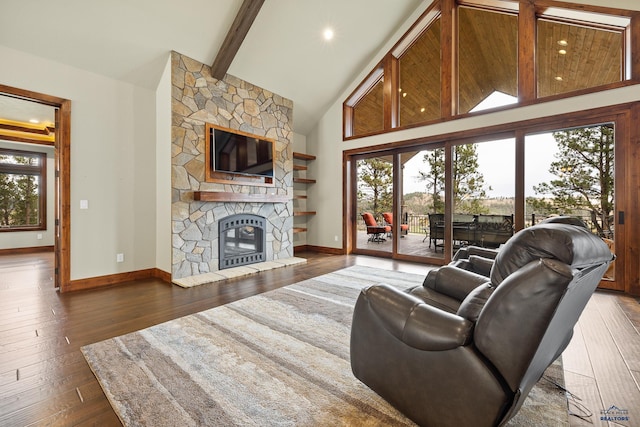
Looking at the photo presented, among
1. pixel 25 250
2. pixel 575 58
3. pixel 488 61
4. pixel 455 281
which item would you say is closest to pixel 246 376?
pixel 455 281

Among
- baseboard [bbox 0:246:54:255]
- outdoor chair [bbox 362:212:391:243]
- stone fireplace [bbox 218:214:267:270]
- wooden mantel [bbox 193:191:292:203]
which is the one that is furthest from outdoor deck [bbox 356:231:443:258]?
baseboard [bbox 0:246:54:255]

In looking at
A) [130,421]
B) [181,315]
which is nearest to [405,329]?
[130,421]

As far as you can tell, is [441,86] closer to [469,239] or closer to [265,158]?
[469,239]

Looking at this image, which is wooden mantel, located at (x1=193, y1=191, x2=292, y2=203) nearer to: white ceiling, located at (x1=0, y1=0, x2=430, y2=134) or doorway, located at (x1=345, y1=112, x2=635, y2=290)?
doorway, located at (x1=345, y1=112, x2=635, y2=290)

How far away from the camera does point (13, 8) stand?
302 centimetres

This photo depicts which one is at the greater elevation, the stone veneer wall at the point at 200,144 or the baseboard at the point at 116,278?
the stone veneer wall at the point at 200,144

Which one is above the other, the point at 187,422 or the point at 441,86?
the point at 441,86

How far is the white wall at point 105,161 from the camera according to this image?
359cm

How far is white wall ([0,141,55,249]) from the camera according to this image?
6520 mm

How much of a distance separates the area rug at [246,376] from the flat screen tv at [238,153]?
2.52 meters

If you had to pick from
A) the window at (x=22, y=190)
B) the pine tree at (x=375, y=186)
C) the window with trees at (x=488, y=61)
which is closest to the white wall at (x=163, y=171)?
the window with trees at (x=488, y=61)

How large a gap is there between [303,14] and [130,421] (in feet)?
16.8

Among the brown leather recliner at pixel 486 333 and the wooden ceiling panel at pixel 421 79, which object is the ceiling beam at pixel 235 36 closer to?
the wooden ceiling panel at pixel 421 79

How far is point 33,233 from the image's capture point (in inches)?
271
